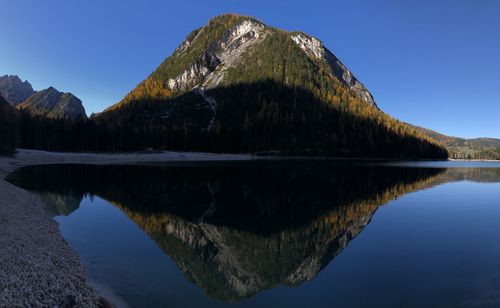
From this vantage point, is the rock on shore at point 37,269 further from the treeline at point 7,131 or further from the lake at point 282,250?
the treeline at point 7,131

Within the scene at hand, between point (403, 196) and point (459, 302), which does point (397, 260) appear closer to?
point (459, 302)

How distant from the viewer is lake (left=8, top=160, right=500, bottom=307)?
43.4ft

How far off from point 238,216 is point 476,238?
17670 millimetres

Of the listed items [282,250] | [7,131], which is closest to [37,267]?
[282,250]

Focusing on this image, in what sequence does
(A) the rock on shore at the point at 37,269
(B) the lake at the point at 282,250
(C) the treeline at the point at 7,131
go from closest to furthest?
(A) the rock on shore at the point at 37,269 < (B) the lake at the point at 282,250 < (C) the treeline at the point at 7,131

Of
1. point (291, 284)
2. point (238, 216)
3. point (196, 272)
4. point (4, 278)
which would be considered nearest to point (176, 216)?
point (238, 216)

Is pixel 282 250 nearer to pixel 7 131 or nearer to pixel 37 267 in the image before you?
pixel 37 267

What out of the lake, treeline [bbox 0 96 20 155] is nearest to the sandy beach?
the lake

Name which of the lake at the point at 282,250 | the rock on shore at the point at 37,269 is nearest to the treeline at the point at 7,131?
the lake at the point at 282,250

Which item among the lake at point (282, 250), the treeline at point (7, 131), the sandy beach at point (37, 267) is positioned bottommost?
the lake at point (282, 250)

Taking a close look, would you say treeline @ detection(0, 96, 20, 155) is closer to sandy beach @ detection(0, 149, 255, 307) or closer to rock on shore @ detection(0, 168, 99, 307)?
sandy beach @ detection(0, 149, 255, 307)

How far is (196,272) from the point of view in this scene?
52.5 feet

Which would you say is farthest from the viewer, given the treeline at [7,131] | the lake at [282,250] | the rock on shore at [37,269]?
the treeline at [7,131]

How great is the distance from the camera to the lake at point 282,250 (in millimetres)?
13219
